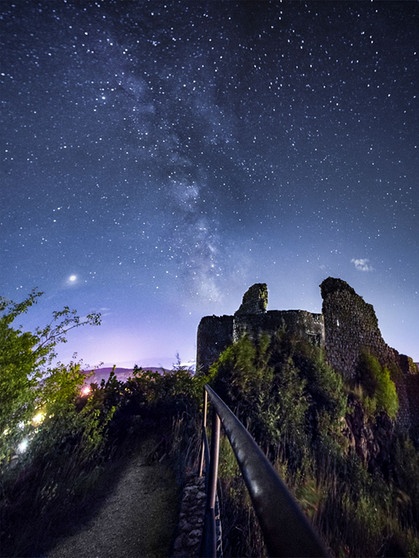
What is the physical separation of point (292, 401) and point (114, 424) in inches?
152

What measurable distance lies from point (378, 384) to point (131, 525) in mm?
13446

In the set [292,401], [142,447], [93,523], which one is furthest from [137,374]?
[93,523]

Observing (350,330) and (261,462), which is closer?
(261,462)

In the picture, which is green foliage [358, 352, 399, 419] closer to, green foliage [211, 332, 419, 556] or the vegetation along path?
green foliage [211, 332, 419, 556]

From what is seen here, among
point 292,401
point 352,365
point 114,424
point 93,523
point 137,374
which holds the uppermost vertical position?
point 352,365

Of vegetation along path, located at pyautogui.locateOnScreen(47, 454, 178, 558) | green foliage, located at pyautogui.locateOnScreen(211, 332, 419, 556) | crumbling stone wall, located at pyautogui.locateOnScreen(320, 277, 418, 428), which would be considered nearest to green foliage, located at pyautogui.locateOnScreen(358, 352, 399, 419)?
crumbling stone wall, located at pyautogui.locateOnScreen(320, 277, 418, 428)

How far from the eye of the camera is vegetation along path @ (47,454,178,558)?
2426 millimetres

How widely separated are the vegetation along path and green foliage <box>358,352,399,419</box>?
10.8 metres

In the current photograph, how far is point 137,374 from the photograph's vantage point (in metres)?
7.10

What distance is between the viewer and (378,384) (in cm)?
1281

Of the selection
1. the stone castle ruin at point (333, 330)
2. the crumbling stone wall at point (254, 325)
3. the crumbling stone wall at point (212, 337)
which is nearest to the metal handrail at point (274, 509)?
the crumbling stone wall at point (254, 325)

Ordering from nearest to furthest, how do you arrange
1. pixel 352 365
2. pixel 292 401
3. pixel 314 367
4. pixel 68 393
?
pixel 68 393
pixel 292 401
pixel 314 367
pixel 352 365

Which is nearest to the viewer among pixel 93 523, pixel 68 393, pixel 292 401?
pixel 93 523

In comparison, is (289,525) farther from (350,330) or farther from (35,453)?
(350,330)
